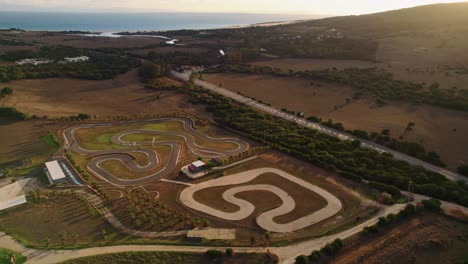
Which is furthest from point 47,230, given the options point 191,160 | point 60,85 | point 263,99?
point 60,85

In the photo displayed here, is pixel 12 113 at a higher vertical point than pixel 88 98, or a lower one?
lower

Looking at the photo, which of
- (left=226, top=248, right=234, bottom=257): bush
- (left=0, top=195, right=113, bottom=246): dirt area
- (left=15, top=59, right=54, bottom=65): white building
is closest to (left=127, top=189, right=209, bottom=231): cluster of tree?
(left=0, top=195, right=113, bottom=246): dirt area

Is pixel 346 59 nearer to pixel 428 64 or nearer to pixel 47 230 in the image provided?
pixel 428 64

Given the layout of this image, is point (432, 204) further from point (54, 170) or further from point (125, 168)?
point (54, 170)

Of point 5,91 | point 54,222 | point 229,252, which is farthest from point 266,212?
point 5,91

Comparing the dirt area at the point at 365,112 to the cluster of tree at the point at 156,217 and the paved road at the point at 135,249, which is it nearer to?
the paved road at the point at 135,249

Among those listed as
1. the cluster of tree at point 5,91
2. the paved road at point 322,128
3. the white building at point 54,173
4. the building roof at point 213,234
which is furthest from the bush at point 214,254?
the cluster of tree at point 5,91

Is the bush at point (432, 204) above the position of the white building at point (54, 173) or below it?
above
